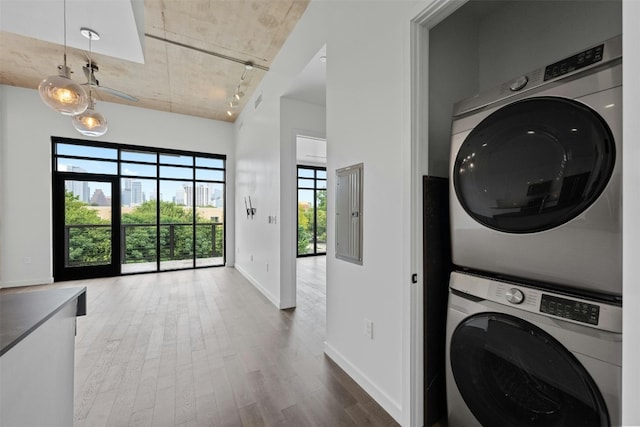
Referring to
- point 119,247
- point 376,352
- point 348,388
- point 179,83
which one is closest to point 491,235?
point 376,352

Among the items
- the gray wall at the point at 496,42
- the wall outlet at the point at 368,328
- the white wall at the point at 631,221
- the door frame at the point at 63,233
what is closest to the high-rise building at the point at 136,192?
the door frame at the point at 63,233

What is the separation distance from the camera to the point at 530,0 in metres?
1.80

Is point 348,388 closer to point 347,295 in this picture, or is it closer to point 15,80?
point 347,295

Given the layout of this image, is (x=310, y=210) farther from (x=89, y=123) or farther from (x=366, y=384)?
(x=366, y=384)

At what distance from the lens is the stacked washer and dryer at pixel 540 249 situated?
91cm

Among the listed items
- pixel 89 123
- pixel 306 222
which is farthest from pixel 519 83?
pixel 306 222

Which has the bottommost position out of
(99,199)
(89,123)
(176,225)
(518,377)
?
(518,377)

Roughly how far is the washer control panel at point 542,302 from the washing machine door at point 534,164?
260mm

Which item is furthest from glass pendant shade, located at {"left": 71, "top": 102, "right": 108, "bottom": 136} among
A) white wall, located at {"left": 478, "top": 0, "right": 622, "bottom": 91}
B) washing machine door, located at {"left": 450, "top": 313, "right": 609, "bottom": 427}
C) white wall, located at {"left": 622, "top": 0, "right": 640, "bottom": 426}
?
white wall, located at {"left": 622, "top": 0, "right": 640, "bottom": 426}

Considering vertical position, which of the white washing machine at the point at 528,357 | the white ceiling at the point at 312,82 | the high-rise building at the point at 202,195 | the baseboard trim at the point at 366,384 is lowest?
the baseboard trim at the point at 366,384

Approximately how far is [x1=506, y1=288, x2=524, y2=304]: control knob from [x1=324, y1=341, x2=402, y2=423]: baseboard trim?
3.35ft

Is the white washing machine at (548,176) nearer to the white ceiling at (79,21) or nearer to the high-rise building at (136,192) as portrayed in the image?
the white ceiling at (79,21)

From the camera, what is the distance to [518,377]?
113 cm

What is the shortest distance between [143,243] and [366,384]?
5588mm
